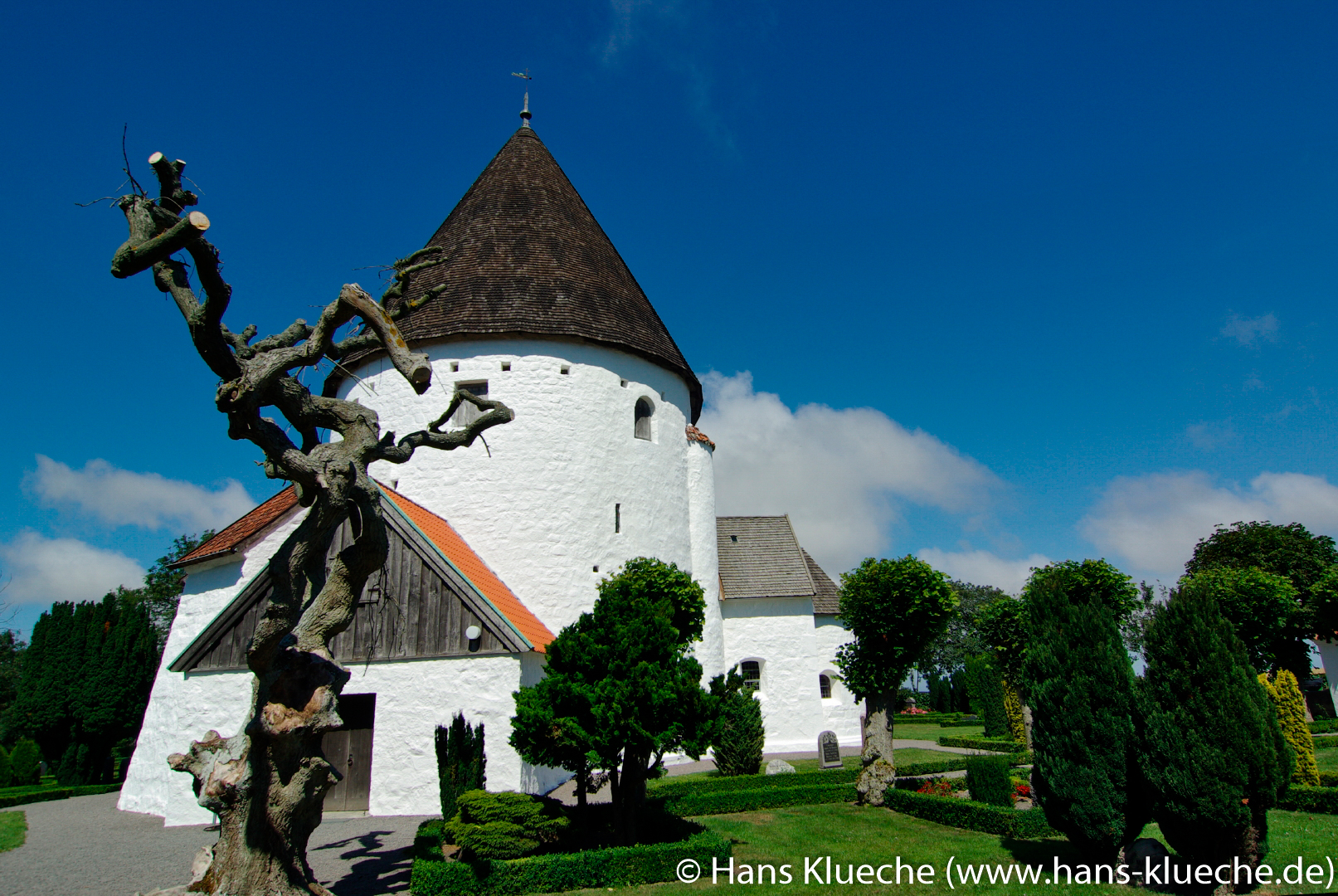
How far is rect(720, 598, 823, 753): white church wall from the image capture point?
72.2 feet

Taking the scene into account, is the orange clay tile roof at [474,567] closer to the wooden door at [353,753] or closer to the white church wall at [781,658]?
the wooden door at [353,753]

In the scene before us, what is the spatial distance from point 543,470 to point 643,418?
11.9 feet

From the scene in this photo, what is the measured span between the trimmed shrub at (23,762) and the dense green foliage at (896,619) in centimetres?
2275

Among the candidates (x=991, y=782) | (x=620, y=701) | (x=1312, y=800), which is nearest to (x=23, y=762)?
(x=620, y=701)

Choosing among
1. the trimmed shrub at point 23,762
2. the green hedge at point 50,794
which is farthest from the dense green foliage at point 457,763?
the trimmed shrub at point 23,762

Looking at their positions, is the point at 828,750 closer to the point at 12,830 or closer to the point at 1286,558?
the point at 12,830

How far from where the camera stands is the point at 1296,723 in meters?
14.2

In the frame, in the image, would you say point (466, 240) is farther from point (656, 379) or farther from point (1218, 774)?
point (1218, 774)

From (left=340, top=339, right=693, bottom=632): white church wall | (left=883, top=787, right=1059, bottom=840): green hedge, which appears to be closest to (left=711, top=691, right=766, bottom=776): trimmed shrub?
(left=883, top=787, right=1059, bottom=840): green hedge

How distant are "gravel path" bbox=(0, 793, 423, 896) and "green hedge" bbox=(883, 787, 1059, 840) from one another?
7.94 meters

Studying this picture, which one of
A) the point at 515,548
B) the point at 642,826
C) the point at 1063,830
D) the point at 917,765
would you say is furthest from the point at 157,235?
the point at 917,765

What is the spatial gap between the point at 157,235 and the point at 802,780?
13.4 m

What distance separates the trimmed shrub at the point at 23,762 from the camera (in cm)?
1991

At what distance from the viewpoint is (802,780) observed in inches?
544
